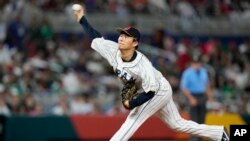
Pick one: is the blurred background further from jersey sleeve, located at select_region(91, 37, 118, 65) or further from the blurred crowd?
jersey sleeve, located at select_region(91, 37, 118, 65)

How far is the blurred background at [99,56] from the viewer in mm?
17375

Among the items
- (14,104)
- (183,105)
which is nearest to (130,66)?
(14,104)

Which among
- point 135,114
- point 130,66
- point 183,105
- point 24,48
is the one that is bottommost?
point 183,105

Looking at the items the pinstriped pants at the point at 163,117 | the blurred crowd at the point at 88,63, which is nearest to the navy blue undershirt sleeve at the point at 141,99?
the pinstriped pants at the point at 163,117

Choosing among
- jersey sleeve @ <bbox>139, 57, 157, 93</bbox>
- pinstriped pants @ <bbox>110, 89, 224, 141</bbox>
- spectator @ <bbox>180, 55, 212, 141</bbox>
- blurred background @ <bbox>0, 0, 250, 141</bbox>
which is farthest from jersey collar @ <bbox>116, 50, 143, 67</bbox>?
blurred background @ <bbox>0, 0, 250, 141</bbox>

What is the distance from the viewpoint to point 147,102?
11.2 m

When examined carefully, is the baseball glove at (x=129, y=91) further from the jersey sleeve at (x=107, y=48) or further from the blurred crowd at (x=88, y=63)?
the blurred crowd at (x=88, y=63)

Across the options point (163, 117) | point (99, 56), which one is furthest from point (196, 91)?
point (99, 56)

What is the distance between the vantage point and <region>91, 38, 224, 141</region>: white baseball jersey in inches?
431

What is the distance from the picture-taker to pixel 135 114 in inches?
441

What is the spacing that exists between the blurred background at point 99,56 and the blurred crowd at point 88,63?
0.07ft

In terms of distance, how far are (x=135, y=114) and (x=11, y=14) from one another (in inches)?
369

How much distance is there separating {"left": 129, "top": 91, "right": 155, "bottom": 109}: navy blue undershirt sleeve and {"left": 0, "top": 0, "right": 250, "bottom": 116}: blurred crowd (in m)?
6.08

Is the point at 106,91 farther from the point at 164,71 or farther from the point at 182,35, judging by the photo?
the point at 182,35
